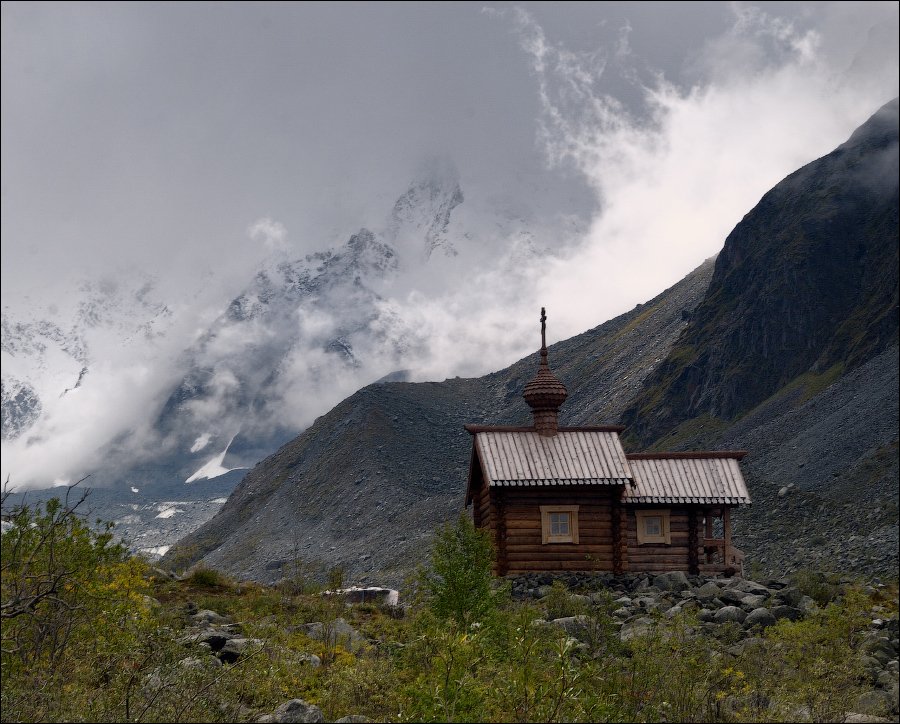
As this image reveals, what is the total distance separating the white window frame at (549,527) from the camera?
93.6 ft

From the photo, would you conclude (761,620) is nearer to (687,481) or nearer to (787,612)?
(787,612)

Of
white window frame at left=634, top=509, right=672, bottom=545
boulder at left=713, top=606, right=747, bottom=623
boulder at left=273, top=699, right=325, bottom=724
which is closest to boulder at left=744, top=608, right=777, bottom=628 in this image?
boulder at left=713, top=606, right=747, bottom=623

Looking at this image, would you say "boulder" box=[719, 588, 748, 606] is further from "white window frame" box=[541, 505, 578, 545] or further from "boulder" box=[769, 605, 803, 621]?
"white window frame" box=[541, 505, 578, 545]

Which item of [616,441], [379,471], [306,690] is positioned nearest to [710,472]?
[616,441]

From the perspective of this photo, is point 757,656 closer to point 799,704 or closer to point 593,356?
point 799,704

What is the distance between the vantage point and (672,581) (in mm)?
27156

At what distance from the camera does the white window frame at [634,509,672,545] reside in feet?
95.1

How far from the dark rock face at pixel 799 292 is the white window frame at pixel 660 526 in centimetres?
5342

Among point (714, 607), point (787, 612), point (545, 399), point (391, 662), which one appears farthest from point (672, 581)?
point (391, 662)

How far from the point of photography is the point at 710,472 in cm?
2970

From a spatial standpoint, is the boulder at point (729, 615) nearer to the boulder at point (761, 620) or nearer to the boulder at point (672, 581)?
the boulder at point (761, 620)

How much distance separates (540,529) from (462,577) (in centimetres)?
1076

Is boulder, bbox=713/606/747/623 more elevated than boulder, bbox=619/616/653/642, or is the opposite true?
boulder, bbox=713/606/747/623

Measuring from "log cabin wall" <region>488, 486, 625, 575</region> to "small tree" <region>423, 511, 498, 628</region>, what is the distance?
8743mm
